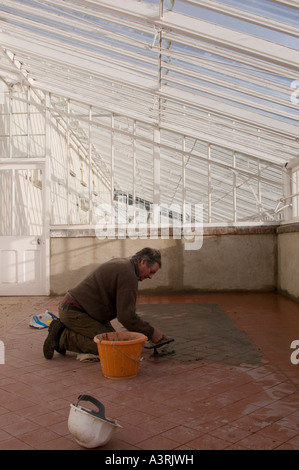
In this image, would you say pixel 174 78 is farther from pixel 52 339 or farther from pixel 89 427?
pixel 89 427

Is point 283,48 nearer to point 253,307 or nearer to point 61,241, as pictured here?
point 253,307

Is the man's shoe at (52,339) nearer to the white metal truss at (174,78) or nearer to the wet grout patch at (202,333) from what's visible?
the wet grout patch at (202,333)

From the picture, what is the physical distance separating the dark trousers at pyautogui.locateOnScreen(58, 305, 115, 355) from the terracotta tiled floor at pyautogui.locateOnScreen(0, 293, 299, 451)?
0.15m

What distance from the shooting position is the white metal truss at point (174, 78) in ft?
17.3

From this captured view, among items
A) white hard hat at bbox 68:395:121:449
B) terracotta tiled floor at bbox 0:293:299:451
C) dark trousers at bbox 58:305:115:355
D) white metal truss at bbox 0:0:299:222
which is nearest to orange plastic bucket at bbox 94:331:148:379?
terracotta tiled floor at bbox 0:293:299:451

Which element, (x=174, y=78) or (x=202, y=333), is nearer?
(x=202, y=333)

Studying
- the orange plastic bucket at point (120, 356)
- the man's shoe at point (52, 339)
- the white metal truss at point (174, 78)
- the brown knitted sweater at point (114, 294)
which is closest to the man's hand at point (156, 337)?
the brown knitted sweater at point (114, 294)

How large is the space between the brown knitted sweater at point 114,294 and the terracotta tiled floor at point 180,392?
44 centimetres

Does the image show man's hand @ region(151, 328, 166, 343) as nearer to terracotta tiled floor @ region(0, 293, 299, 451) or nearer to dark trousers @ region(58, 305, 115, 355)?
terracotta tiled floor @ region(0, 293, 299, 451)

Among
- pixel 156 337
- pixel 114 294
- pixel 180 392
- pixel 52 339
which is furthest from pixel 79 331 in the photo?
pixel 180 392

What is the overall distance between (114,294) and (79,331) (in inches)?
20.7

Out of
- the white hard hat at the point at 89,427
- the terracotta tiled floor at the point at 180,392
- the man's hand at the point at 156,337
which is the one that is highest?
the man's hand at the point at 156,337

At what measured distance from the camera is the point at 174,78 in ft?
23.8

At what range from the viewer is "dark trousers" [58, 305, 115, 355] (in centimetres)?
448
